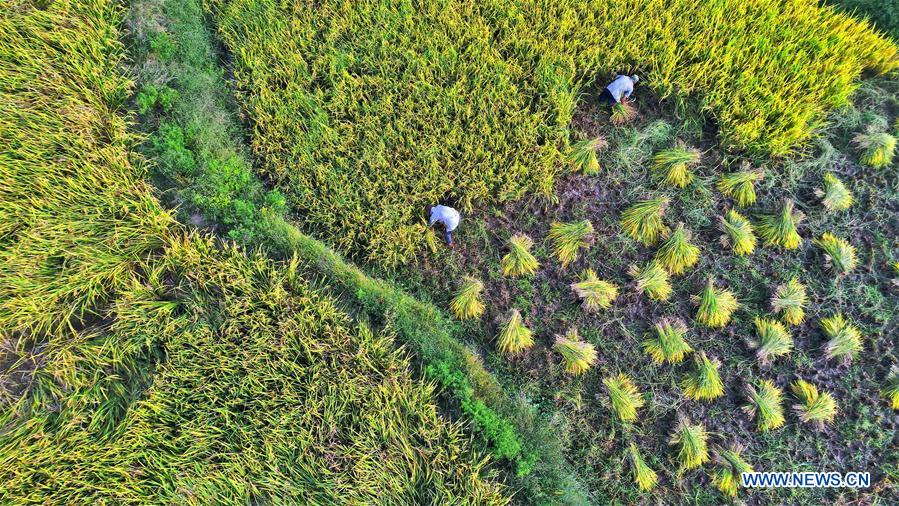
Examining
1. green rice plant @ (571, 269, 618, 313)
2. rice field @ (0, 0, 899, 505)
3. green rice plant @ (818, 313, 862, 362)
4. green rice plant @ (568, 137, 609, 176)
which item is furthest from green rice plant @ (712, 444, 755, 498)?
green rice plant @ (568, 137, 609, 176)

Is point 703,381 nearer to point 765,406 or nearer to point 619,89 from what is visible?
point 765,406

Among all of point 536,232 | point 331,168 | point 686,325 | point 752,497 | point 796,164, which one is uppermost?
point 796,164

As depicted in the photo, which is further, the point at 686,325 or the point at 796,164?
the point at 796,164

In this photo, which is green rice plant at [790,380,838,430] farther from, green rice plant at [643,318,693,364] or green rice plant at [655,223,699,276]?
green rice plant at [655,223,699,276]

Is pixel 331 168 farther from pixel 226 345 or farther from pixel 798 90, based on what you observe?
pixel 798 90

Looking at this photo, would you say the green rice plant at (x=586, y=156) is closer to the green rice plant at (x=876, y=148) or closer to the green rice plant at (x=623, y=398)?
the green rice plant at (x=623, y=398)

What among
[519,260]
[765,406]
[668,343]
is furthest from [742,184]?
[519,260]

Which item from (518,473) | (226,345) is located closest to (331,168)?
(226,345)
